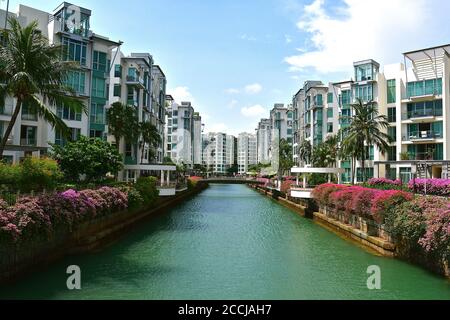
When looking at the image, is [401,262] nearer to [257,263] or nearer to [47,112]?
[257,263]

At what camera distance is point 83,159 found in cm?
3061

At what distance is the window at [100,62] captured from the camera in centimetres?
4531

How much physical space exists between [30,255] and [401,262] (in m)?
15.9

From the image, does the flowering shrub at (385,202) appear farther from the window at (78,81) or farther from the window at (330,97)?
the window at (330,97)

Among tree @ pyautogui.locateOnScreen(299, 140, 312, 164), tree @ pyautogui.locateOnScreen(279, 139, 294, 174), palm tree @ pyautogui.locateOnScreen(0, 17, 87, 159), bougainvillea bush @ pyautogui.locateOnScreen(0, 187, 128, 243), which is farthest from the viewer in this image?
tree @ pyautogui.locateOnScreen(279, 139, 294, 174)

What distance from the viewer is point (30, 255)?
48.8ft

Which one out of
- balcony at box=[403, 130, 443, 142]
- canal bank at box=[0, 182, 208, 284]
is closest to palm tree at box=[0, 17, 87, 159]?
canal bank at box=[0, 182, 208, 284]

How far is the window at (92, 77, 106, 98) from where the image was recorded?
45.1 meters

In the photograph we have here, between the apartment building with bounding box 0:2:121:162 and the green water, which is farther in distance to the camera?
the apartment building with bounding box 0:2:121:162

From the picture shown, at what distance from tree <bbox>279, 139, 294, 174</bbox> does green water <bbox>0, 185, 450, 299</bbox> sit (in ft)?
206

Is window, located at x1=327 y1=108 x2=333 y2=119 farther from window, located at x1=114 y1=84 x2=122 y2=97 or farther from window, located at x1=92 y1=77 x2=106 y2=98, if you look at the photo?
window, located at x1=92 y1=77 x2=106 y2=98

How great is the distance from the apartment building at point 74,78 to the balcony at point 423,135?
38598mm

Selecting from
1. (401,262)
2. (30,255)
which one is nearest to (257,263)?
(401,262)
